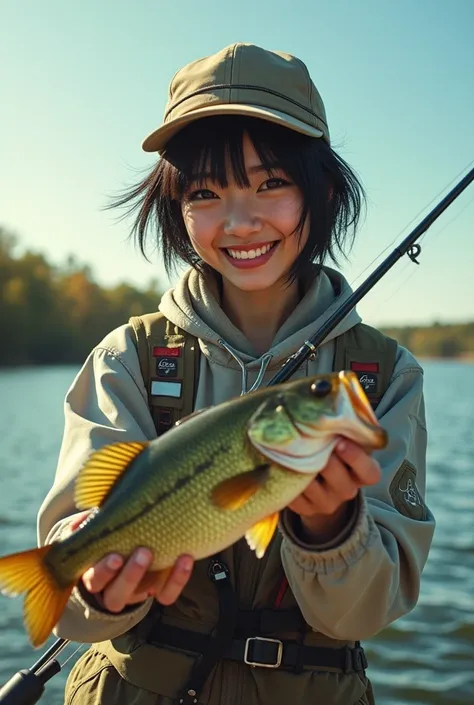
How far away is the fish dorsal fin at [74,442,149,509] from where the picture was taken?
2.30m

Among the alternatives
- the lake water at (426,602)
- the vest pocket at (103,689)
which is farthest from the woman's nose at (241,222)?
the lake water at (426,602)

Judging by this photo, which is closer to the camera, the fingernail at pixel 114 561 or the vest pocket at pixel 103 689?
the fingernail at pixel 114 561

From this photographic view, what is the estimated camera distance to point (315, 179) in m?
3.21

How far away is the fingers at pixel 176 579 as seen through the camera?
220 cm

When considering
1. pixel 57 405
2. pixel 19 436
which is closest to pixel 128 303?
pixel 57 405

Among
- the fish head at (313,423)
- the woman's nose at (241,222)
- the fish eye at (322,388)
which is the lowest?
the fish head at (313,423)

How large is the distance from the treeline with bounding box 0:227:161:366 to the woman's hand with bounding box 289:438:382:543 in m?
59.3

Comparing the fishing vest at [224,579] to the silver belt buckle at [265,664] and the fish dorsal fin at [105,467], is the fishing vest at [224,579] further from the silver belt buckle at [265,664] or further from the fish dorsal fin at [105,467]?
the fish dorsal fin at [105,467]

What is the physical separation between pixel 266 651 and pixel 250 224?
156cm

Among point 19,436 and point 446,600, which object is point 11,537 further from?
point 19,436

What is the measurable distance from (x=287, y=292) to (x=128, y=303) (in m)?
77.1

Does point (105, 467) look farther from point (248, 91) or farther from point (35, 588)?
point (248, 91)

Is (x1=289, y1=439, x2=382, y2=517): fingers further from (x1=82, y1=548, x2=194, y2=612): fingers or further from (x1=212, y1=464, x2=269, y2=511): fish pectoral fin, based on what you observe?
(x1=82, y1=548, x2=194, y2=612): fingers

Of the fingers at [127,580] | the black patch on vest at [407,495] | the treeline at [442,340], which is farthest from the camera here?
the treeline at [442,340]
